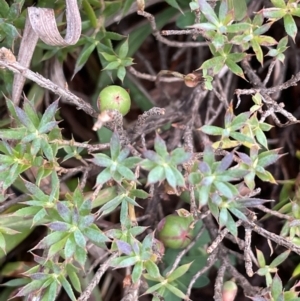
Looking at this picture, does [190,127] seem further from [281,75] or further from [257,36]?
[281,75]

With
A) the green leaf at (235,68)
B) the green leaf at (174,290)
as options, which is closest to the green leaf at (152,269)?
the green leaf at (174,290)

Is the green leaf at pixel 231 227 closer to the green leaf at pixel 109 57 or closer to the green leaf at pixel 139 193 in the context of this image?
the green leaf at pixel 139 193

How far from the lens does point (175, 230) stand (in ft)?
4.73

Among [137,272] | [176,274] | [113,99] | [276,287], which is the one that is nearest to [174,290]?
[176,274]

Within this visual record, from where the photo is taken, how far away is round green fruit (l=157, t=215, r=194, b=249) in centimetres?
144

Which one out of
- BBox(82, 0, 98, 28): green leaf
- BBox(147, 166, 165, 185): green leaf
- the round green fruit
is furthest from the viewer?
BBox(82, 0, 98, 28): green leaf

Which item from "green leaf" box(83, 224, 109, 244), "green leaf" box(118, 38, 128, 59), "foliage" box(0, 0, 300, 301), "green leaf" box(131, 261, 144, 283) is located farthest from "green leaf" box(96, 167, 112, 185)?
"green leaf" box(118, 38, 128, 59)

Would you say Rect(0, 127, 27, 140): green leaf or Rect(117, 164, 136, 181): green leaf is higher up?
Rect(0, 127, 27, 140): green leaf

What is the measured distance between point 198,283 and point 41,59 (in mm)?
930

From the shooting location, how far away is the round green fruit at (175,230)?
144 centimetres

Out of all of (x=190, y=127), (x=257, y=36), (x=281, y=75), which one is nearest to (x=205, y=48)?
(x=281, y=75)

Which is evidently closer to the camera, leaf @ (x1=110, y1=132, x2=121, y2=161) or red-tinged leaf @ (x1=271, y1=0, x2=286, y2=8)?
leaf @ (x1=110, y1=132, x2=121, y2=161)

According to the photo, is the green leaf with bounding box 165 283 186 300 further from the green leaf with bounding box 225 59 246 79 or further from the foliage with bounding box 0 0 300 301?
the green leaf with bounding box 225 59 246 79

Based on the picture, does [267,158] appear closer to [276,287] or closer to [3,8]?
[276,287]
